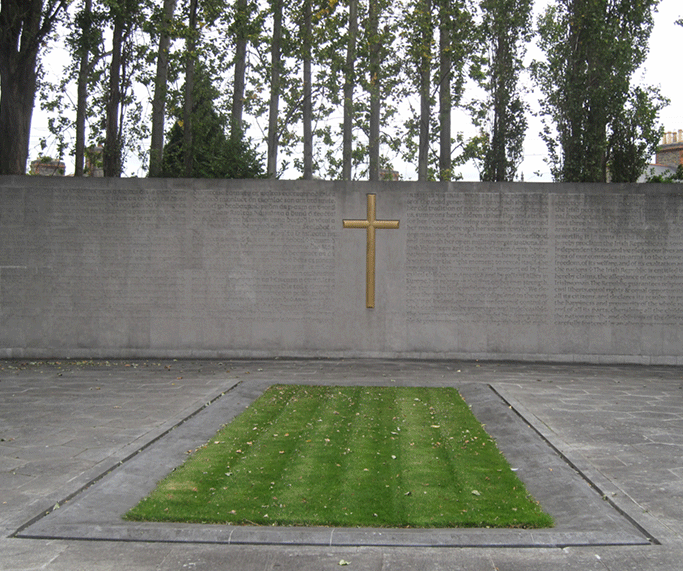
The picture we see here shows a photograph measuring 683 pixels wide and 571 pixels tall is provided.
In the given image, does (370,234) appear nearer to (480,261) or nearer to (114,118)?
(480,261)

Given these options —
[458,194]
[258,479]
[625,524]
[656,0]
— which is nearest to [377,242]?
[458,194]

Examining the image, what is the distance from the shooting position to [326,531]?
13.1ft

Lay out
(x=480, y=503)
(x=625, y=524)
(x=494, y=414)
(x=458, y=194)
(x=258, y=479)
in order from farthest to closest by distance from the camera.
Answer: (x=458, y=194) < (x=494, y=414) < (x=258, y=479) < (x=480, y=503) < (x=625, y=524)

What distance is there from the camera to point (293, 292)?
1197cm

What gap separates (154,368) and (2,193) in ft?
13.8

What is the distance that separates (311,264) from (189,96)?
5184mm

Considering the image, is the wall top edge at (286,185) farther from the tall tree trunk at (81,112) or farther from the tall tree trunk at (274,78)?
the tall tree trunk at (81,112)

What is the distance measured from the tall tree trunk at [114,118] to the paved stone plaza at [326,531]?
236 inches

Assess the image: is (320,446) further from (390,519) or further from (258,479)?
(390,519)

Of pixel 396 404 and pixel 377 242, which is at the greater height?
pixel 377 242

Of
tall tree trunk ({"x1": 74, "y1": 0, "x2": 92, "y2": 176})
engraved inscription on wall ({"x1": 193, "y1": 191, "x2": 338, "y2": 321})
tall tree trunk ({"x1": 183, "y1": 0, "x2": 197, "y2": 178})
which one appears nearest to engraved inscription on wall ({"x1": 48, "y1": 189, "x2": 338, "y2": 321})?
engraved inscription on wall ({"x1": 193, "y1": 191, "x2": 338, "y2": 321})

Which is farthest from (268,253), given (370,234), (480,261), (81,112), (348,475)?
(81,112)

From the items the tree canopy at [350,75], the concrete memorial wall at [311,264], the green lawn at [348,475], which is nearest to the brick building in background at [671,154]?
the tree canopy at [350,75]

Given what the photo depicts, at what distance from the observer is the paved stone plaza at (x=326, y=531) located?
12.2ft
